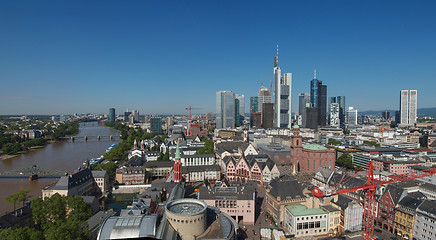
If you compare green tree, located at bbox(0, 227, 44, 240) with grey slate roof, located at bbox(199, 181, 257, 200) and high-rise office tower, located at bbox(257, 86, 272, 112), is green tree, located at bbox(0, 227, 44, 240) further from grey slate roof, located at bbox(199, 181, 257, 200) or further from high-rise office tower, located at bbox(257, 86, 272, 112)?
high-rise office tower, located at bbox(257, 86, 272, 112)

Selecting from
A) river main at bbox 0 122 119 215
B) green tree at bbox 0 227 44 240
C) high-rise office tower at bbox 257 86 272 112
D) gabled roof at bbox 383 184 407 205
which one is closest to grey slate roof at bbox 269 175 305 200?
gabled roof at bbox 383 184 407 205

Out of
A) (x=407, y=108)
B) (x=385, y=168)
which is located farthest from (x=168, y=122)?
(x=407, y=108)

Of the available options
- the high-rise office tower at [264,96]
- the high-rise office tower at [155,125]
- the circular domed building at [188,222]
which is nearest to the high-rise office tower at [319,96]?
the high-rise office tower at [264,96]

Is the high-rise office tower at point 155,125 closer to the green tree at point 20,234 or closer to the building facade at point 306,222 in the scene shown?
the building facade at point 306,222

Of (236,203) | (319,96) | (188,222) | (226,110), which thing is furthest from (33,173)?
(319,96)

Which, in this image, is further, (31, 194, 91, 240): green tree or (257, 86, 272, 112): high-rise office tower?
(257, 86, 272, 112): high-rise office tower

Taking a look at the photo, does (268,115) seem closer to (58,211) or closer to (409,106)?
(409,106)
